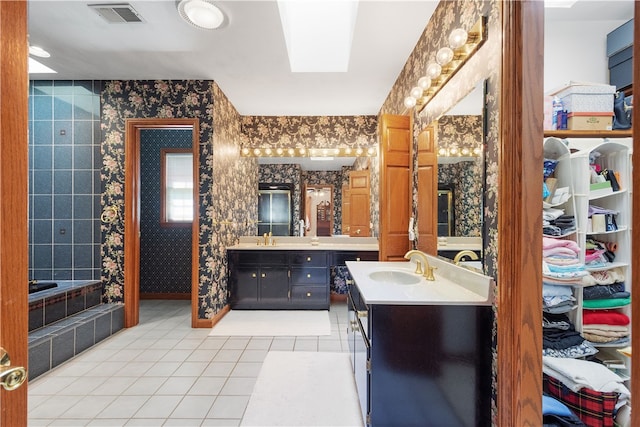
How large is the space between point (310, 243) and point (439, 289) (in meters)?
2.31

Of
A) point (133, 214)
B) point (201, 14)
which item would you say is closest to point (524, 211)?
point (201, 14)

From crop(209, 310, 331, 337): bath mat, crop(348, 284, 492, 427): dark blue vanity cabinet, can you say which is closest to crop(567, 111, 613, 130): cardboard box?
crop(348, 284, 492, 427): dark blue vanity cabinet

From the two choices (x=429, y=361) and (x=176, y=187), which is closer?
(x=429, y=361)

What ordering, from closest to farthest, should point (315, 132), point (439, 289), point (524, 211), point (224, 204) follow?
point (524, 211), point (439, 289), point (224, 204), point (315, 132)

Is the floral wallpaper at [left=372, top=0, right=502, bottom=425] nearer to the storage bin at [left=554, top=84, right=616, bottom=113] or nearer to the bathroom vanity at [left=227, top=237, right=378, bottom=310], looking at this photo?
the storage bin at [left=554, top=84, right=616, bottom=113]

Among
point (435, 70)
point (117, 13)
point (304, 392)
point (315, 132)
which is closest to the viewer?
point (435, 70)

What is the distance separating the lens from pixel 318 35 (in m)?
2.67

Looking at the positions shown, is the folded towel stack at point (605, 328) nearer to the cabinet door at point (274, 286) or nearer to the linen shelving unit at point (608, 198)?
the linen shelving unit at point (608, 198)

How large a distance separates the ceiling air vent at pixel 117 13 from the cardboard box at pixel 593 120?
123 inches

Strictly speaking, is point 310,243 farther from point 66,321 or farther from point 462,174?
point 66,321

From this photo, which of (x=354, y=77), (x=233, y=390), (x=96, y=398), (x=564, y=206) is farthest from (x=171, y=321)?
(x=564, y=206)

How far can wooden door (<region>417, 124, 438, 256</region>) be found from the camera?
202 cm

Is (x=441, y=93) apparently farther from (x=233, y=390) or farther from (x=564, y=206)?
(x=233, y=390)

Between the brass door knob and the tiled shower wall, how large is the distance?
303 centimetres
